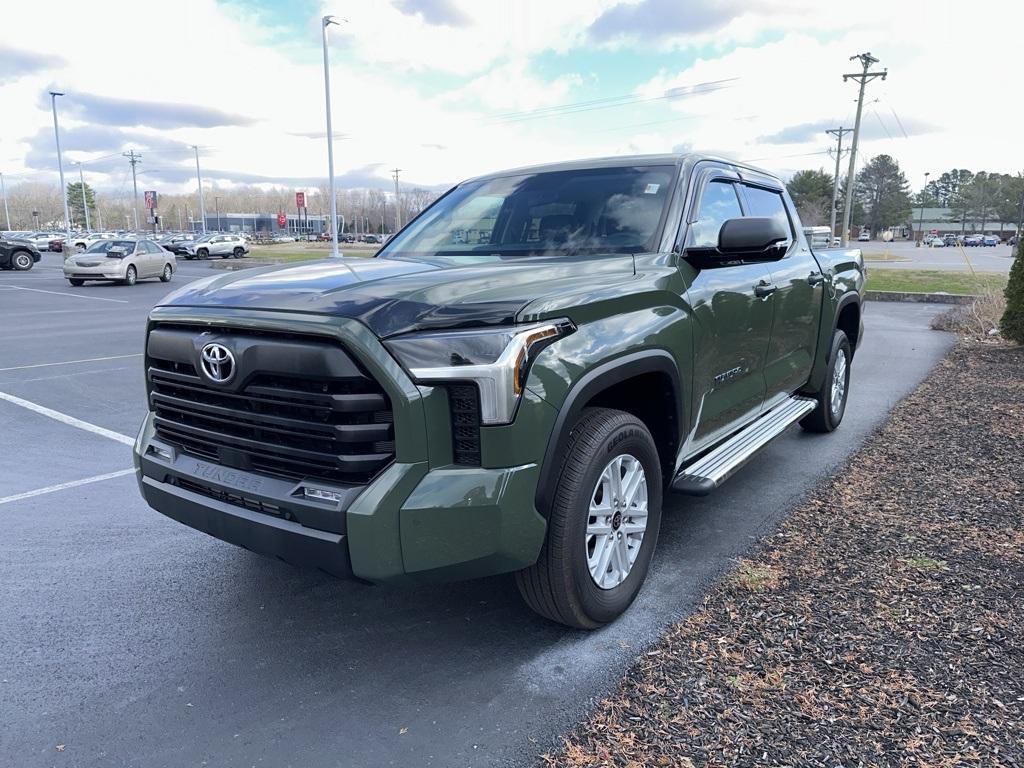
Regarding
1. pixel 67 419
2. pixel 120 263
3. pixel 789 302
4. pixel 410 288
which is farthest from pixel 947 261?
pixel 410 288

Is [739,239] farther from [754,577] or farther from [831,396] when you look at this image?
[831,396]

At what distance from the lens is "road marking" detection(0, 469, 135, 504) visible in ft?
15.3

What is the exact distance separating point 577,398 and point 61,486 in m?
3.93

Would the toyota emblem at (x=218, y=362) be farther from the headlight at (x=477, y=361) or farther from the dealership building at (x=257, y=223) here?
the dealership building at (x=257, y=223)

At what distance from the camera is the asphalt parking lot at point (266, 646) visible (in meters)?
2.46

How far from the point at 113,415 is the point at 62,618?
13.0 feet

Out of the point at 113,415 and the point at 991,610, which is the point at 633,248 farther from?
the point at 113,415

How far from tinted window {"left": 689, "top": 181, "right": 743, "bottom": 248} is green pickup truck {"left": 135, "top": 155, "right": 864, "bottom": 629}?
0.10 ft

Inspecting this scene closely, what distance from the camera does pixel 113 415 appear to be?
22.2 feet

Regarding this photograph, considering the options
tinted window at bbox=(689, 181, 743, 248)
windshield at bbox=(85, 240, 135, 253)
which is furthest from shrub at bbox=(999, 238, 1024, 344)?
windshield at bbox=(85, 240, 135, 253)

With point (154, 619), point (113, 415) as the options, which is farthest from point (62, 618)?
point (113, 415)

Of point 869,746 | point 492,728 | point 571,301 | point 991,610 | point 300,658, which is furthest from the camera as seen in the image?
point 991,610

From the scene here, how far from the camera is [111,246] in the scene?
78.8 feet

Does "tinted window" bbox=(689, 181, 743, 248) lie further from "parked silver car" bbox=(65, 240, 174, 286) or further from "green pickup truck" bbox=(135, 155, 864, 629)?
"parked silver car" bbox=(65, 240, 174, 286)
